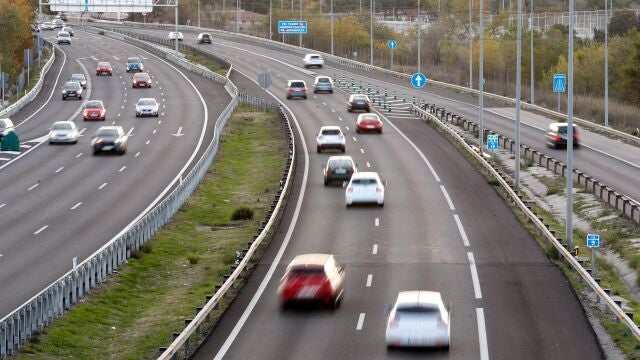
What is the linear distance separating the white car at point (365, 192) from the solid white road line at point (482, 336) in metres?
18.0

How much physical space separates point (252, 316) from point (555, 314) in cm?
A: 769

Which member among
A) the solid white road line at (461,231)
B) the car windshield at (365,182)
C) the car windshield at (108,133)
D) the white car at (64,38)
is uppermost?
the white car at (64,38)

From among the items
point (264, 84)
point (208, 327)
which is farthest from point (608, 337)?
point (264, 84)

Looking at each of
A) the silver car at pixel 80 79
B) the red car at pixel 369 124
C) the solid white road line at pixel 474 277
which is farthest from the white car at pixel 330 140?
the silver car at pixel 80 79

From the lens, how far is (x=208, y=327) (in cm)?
2811

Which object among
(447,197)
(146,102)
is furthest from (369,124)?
(447,197)

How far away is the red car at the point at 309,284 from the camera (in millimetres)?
29438

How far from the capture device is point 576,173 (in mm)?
56781

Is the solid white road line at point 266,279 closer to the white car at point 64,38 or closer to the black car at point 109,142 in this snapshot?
the black car at point 109,142

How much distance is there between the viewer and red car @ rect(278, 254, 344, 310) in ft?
96.6

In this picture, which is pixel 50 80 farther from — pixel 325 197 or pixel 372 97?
pixel 325 197

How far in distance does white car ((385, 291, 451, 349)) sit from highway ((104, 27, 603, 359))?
34 cm

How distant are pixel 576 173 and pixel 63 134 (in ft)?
101

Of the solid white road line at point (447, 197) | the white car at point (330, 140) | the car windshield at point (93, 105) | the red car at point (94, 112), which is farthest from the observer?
the car windshield at point (93, 105)
